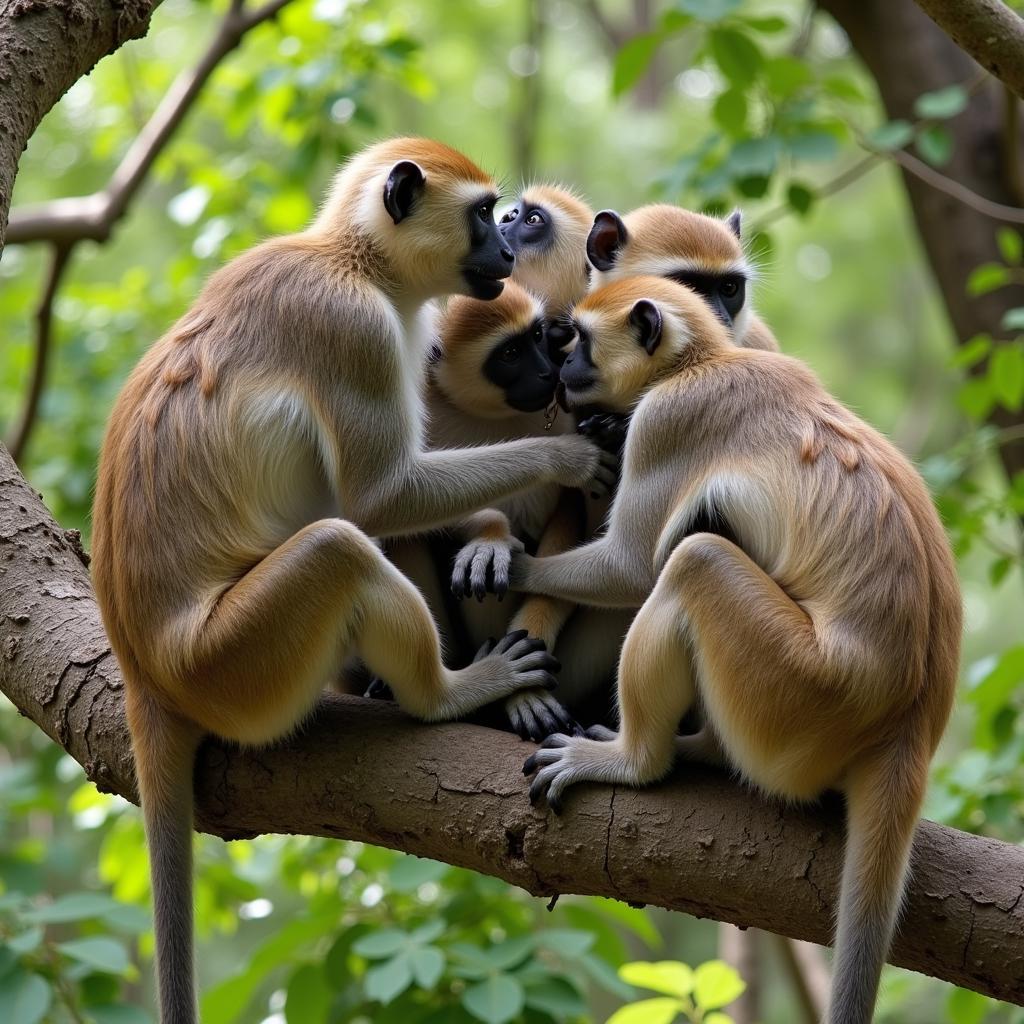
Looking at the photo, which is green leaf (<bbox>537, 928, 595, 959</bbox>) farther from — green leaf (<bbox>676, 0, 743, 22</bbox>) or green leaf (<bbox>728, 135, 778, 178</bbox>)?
green leaf (<bbox>676, 0, 743, 22</bbox>)

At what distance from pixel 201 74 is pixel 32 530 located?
16.2 ft

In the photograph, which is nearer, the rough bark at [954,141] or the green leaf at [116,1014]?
the green leaf at [116,1014]

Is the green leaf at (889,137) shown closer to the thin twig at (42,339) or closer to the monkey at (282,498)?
the monkey at (282,498)

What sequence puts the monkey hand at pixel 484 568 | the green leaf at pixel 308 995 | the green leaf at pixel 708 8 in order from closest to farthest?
the monkey hand at pixel 484 568 → the green leaf at pixel 308 995 → the green leaf at pixel 708 8

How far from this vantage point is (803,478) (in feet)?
14.8

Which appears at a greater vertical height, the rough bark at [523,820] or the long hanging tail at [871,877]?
the long hanging tail at [871,877]

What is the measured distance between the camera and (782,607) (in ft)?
14.2

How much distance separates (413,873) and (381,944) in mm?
464

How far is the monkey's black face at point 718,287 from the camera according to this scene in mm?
5898

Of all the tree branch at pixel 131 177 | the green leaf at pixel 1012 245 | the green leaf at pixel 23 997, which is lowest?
the green leaf at pixel 23 997

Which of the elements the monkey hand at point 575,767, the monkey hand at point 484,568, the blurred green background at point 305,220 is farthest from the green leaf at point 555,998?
the monkey hand at point 484,568

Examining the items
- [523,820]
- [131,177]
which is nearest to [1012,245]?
[523,820]

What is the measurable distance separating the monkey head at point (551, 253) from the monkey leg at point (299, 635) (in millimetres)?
2178

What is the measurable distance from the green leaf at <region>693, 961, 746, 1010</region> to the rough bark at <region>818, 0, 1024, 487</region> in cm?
532
